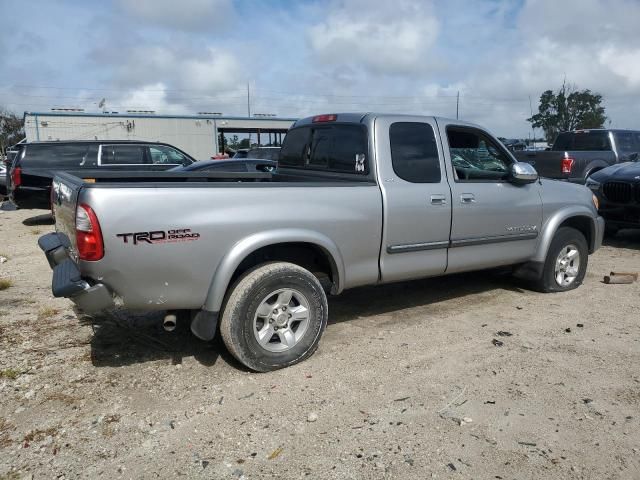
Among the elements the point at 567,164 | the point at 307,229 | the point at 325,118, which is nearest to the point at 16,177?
the point at 325,118

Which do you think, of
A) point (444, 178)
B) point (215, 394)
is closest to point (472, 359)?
point (444, 178)

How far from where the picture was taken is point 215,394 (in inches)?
136

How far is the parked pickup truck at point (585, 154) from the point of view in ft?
39.2

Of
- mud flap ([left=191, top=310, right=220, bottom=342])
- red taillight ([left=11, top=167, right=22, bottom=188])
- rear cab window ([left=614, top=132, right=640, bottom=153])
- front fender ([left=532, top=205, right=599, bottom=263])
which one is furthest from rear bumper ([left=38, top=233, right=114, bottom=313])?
rear cab window ([left=614, top=132, right=640, bottom=153])

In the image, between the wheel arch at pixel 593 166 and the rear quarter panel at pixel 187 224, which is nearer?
the rear quarter panel at pixel 187 224

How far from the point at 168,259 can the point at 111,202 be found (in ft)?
1.56

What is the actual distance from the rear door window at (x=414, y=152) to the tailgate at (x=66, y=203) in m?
2.37

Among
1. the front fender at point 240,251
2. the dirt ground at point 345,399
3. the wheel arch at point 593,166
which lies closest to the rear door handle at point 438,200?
the dirt ground at point 345,399

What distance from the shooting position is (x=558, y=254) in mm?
5609

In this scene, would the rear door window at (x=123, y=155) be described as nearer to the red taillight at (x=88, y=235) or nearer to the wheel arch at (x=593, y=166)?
Answer: the red taillight at (x=88, y=235)

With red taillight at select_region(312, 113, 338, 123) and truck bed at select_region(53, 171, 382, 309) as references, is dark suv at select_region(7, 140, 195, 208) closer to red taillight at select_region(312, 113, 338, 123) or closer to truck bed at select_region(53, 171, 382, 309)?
red taillight at select_region(312, 113, 338, 123)

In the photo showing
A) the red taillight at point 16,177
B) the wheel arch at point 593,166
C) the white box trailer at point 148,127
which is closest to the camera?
the red taillight at point 16,177

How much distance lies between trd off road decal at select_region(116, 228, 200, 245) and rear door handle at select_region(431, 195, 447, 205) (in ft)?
6.76

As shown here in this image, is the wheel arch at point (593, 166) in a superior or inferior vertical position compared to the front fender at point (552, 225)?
superior
